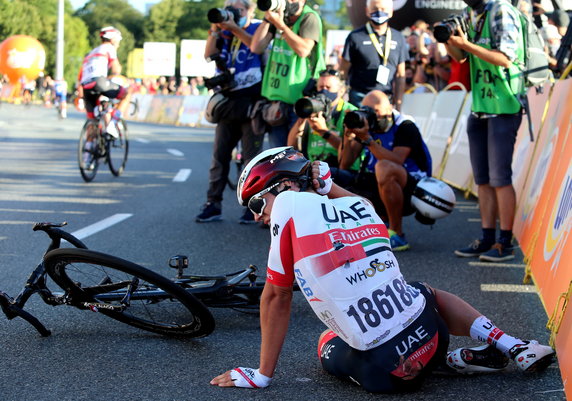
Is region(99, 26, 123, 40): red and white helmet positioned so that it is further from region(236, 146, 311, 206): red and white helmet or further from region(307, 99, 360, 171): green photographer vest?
region(236, 146, 311, 206): red and white helmet

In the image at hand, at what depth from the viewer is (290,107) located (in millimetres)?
8305

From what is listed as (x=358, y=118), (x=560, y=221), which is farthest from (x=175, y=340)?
(x=358, y=118)

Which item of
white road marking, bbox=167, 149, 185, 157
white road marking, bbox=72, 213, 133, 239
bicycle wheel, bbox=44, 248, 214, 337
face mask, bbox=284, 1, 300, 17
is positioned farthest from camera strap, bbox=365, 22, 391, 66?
white road marking, bbox=167, 149, 185, 157

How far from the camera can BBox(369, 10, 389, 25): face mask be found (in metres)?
9.07

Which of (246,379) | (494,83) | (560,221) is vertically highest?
(494,83)

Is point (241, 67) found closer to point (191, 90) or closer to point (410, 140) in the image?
point (410, 140)

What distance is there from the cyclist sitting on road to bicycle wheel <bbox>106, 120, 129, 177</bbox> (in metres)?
8.71

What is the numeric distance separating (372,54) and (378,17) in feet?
1.28

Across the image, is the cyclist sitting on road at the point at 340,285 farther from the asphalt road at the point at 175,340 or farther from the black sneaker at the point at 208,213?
the black sneaker at the point at 208,213

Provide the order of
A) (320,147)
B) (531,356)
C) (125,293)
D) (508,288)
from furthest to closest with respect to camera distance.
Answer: (320,147) < (508,288) < (125,293) < (531,356)

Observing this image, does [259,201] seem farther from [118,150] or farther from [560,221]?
[118,150]

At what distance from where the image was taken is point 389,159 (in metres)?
7.38

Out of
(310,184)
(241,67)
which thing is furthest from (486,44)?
(310,184)

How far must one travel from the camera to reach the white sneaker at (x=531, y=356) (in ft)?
13.0
